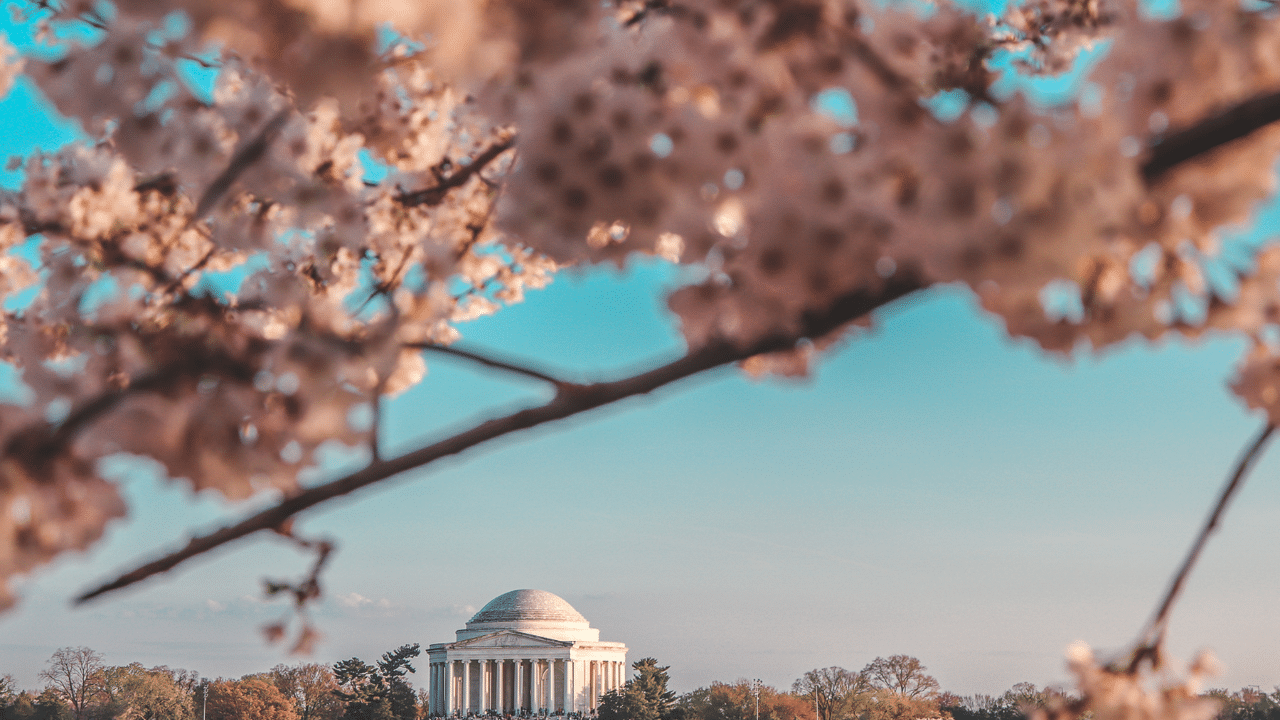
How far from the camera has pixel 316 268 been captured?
15.2 feet

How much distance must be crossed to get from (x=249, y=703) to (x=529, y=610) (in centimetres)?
2401

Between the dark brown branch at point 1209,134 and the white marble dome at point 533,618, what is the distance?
78.8 meters

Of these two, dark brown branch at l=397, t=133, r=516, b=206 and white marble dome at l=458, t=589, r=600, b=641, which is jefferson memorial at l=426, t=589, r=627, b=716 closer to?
white marble dome at l=458, t=589, r=600, b=641

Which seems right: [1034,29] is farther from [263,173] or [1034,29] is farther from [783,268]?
[783,268]

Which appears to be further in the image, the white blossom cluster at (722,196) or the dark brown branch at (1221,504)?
the dark brown branch at (1221,504)

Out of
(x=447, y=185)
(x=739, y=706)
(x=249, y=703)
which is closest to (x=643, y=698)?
(x=739, y=706)

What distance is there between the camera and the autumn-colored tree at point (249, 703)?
7088 cm

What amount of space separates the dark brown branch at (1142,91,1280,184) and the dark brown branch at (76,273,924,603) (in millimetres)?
657

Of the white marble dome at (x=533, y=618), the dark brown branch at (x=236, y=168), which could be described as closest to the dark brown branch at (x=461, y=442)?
the dark brown branch at (x=236, y=168)

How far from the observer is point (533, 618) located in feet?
257

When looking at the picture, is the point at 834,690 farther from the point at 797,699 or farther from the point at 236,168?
the point at 236,168

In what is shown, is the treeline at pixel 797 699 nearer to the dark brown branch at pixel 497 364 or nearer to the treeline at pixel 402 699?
the treeline at pixel 402 699

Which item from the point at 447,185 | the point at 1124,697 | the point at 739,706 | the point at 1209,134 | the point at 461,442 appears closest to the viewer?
the point at 1209,134

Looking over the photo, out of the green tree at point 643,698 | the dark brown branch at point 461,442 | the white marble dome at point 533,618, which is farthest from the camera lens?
the white marble dome at point 533,618
